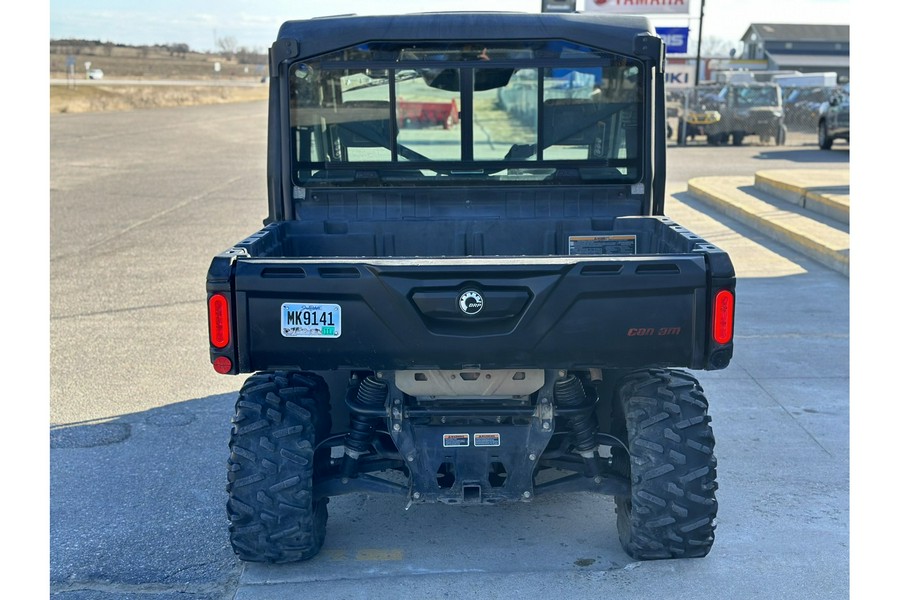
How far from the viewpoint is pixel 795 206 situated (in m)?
15.5

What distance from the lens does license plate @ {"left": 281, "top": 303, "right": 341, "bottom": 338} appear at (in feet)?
12.8

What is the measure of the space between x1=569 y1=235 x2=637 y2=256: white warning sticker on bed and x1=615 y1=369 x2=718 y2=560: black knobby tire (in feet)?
3.65

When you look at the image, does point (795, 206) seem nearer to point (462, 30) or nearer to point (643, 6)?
point (462, 30)

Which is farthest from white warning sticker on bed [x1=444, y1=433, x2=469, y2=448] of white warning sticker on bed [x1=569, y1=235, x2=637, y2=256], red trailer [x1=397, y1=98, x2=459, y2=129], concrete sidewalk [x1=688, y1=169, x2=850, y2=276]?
concrete sidewalk [x1=688, y1=169, x2=850, y2=276]

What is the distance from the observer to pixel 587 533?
190 inches

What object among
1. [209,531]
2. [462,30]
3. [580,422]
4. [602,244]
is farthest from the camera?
[602,244]

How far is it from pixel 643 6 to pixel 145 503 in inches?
970

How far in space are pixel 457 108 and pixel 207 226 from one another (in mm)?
9465

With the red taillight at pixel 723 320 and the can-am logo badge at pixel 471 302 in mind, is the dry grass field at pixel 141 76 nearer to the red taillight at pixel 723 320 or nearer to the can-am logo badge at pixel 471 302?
the can-am logo badge at pixel 471 302

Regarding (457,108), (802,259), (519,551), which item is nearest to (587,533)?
(519,551)

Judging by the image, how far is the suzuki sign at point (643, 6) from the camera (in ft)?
87.6

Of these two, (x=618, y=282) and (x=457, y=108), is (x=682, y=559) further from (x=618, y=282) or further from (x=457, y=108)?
(x=457, y=108)

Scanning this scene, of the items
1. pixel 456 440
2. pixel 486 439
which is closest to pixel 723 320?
pixel 486 439

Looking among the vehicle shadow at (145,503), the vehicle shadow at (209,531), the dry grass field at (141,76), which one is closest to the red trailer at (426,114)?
the vehicle shadow at (209,531)
